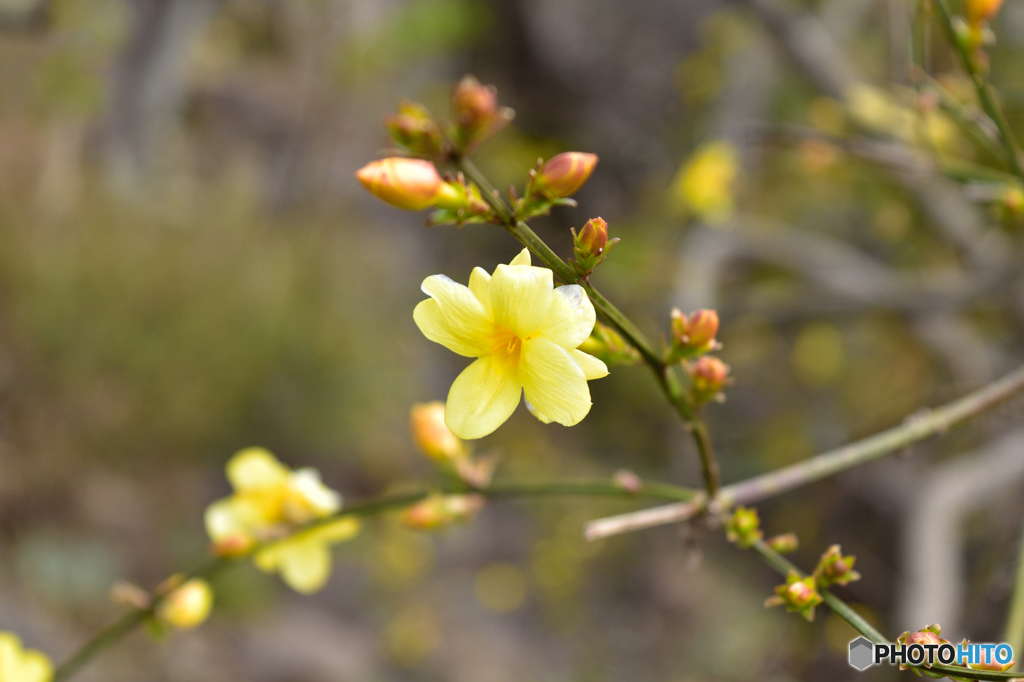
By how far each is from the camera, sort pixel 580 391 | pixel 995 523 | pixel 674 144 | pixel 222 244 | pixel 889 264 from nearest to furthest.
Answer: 1. pixel 580 391
2. pixel 995 523
3. pixel 889 264
4. pixel 222 244
5. pixel 674 144

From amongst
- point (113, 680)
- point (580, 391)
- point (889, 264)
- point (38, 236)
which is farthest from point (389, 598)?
point (580, 391)

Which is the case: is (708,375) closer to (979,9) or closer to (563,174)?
(563,174)

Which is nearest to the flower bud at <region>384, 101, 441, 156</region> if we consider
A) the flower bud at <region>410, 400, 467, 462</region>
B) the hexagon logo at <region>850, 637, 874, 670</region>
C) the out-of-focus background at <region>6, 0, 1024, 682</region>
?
the flower bud at <region>410, 400, 467, 462</region>

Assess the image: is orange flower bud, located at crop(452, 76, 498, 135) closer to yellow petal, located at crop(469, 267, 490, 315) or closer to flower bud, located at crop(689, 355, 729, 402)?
yellow petal, located at crop(469, 267, 490, 315)

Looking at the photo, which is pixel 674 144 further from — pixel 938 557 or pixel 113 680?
pixel 113 680

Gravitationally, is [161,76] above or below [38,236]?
above

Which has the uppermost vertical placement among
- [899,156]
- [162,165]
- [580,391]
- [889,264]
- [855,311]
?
[162,165]

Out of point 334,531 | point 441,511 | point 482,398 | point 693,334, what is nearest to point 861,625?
point 693,334
